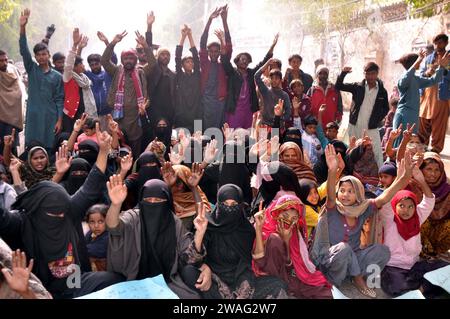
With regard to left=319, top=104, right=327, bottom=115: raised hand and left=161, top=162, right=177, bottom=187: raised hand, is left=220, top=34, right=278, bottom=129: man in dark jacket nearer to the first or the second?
left=319, top=104, right=327, bottom=115: raised hand

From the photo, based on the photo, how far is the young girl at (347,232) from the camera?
381cm

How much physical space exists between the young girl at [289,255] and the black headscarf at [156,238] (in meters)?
0.62

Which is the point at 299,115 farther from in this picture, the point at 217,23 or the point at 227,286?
the point at 217,23

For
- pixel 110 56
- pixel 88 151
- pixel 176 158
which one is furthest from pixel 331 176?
pixel 110 56

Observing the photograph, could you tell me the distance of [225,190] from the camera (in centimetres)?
→ 362

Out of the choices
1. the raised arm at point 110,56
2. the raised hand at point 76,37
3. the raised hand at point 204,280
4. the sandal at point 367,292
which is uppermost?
the raised hand at point 76,37

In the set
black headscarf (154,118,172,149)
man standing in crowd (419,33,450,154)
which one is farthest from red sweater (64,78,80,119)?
man standing in crowd (419,33,450,154)

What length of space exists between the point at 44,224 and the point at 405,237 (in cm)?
273

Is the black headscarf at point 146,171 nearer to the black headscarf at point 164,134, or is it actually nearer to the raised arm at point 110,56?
the black headscarf at point 164,134

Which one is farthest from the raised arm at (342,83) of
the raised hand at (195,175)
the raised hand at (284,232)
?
the raised hand at (284,232)

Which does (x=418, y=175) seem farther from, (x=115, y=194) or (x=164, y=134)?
(x=164, y=134)
